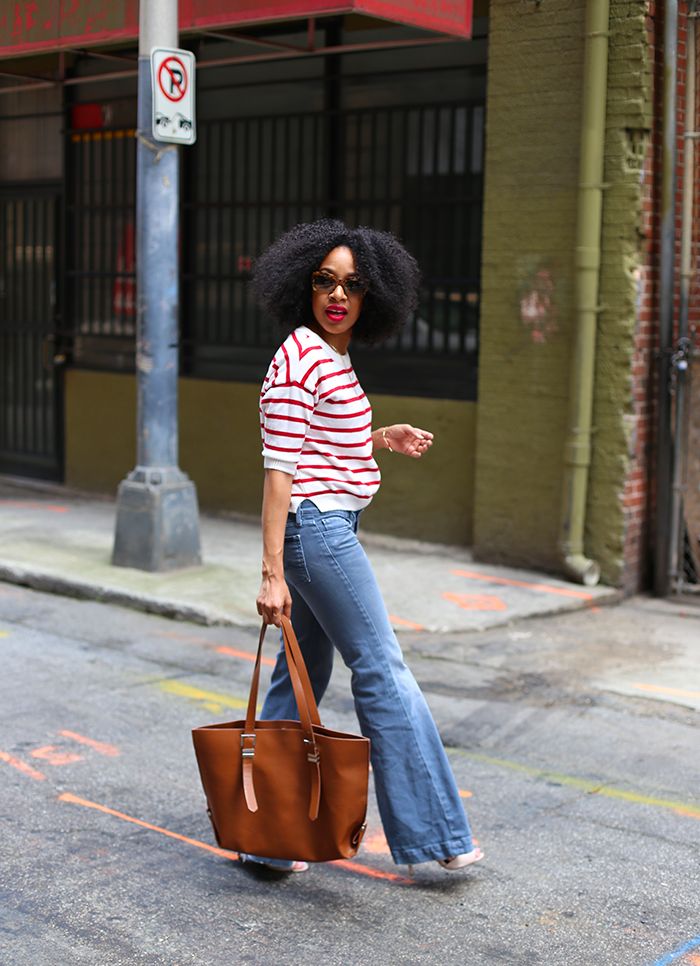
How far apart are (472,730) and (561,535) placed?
9.41ft

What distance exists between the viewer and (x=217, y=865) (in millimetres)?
4449

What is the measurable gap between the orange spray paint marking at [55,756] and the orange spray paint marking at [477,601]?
3218mm

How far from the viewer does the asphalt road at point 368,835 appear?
3898 millimetres

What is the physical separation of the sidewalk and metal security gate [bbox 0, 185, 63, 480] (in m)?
2.31

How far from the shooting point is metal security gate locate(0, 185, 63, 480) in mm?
12453

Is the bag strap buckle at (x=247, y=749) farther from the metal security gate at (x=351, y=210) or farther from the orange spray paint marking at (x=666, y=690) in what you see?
the metal security gate at (x=351, y=210)

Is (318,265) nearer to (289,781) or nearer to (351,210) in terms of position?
(289,781)

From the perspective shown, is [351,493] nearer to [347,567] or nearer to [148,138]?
[347,567]

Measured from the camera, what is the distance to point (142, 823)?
15.7 ft

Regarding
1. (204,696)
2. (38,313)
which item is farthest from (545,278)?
(38,313)

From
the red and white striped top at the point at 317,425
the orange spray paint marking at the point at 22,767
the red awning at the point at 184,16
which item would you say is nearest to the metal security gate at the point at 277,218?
the red awning at the point at 184,16

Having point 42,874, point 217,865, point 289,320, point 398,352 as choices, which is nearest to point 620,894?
point 217,865

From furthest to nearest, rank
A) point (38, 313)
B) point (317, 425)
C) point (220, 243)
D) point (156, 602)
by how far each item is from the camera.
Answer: point (38, 313) < point (220, 243) < point (156, 602) < point (317, 425)

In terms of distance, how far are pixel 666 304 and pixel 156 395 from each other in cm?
324
